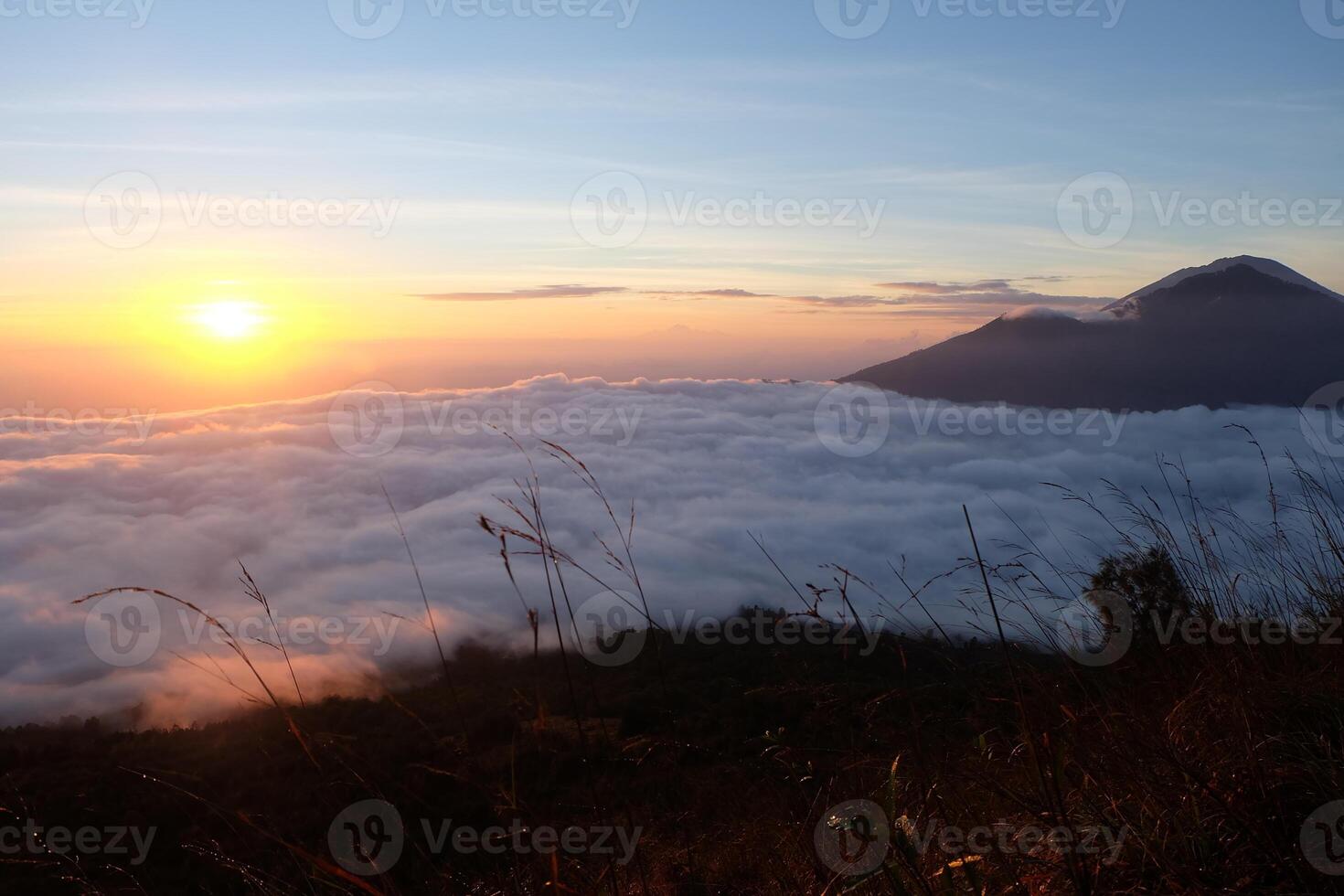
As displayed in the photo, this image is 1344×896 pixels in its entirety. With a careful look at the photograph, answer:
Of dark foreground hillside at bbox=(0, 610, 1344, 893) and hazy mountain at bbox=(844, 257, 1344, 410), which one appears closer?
dark foreground hillside at bbox=(0, 610, 1344, 893)

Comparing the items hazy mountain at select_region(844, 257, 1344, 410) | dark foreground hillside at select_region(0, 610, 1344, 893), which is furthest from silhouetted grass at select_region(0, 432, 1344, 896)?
hazy mountain at select_region(844, 257, 1344, 410)

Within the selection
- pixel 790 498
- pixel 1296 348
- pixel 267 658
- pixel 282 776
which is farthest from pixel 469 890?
pixel 1296 348

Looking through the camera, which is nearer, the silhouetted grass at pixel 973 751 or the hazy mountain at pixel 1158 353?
the silhouetted grass at pixel 973 751

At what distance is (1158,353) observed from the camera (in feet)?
381

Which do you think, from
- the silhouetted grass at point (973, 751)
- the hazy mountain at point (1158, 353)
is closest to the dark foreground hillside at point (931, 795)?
the silhouetted grass at point (973, 751)

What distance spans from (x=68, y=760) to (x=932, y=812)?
24944 mm

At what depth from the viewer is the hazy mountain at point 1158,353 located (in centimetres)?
9912

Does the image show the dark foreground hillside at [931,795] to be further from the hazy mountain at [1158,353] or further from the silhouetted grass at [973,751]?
the hazy mountain at [1158,353]

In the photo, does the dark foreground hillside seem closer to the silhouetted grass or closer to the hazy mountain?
the silhouetted grass

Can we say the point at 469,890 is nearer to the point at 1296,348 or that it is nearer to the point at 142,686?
the point at 142,686

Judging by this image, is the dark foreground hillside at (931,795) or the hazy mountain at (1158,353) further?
the hazy mountain at (1158,353)

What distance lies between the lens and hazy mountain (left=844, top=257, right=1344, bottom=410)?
99125 millimetres

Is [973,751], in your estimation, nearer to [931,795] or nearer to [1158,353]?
[931,795]

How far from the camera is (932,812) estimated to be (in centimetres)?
248
